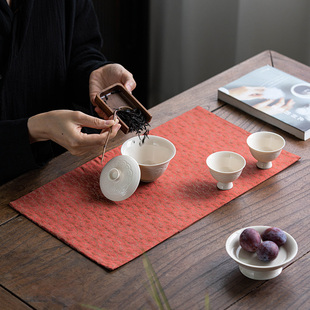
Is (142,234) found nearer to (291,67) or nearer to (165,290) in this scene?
(165,290)

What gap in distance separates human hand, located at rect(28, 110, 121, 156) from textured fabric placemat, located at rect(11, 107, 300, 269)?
124 millimetres

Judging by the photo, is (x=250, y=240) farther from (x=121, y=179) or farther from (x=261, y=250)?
(x=121, y=179)

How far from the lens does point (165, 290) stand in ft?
3.82

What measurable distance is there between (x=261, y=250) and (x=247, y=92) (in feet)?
2.44

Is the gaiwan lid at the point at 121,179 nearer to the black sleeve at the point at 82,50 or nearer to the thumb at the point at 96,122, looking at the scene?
the thumb at the point at 96,122

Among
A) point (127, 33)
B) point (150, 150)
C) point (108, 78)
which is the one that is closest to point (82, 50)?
point (108, 78)

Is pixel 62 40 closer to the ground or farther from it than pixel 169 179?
farther from it

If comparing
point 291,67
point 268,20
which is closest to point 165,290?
point 291,67

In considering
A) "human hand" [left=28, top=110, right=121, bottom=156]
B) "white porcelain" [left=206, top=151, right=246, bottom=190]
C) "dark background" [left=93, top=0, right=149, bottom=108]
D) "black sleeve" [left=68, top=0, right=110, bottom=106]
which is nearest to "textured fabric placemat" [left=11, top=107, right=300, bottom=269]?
"white porcelain" [left=206, top=151, right=246, bottom=190]

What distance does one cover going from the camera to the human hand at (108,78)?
1.65 m

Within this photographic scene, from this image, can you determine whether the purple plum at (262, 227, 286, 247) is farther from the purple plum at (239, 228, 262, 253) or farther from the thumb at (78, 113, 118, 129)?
the thumb at (78, 113, 118, 129)

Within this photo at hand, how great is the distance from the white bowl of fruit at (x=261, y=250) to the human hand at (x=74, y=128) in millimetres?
395

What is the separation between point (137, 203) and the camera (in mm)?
1405

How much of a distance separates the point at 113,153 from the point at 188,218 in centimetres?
35
